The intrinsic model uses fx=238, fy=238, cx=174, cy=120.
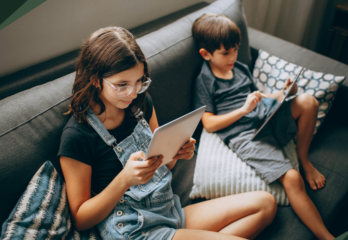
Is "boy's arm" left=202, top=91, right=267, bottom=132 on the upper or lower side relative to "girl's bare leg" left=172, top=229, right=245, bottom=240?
upper

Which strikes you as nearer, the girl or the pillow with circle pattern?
the girl

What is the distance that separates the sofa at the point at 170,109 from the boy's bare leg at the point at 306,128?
0.06m

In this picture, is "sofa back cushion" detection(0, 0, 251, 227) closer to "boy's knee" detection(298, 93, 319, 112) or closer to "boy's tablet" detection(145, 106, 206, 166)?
"boy's tablet" detection(145, 106, 206, 166)

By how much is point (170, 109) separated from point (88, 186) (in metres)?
0.56

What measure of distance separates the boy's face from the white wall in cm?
56

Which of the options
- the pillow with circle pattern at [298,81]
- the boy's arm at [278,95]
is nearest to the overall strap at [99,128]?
A: the boy's arm at [278,95]

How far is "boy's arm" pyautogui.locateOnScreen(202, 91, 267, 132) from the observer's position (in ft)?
3.74

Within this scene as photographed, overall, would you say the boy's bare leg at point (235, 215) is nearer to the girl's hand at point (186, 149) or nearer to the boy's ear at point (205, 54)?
the girl's hand at point (186, 149)

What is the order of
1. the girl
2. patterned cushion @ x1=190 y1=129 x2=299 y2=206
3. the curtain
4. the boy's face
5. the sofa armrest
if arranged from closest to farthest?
the girl
patterned cushion @ x1=190 y1=129 x2=299 y2=206
the boy's face
the sofa armrest
the curtain

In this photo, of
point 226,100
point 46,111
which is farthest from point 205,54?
point 46,111

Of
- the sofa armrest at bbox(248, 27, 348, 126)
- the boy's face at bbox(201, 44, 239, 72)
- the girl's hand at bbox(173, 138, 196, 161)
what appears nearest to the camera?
the girl's hand at bbox(173, 138, 196, 161)

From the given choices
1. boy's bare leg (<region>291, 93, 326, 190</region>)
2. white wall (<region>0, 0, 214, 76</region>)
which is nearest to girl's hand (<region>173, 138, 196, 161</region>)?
boy's bare leg (<region>291, 93, 326, 190</region>)

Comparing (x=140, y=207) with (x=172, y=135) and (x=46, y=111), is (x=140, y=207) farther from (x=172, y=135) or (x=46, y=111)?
(x=46, y=111)

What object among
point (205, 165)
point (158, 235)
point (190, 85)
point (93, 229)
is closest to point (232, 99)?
point (190, 85)
